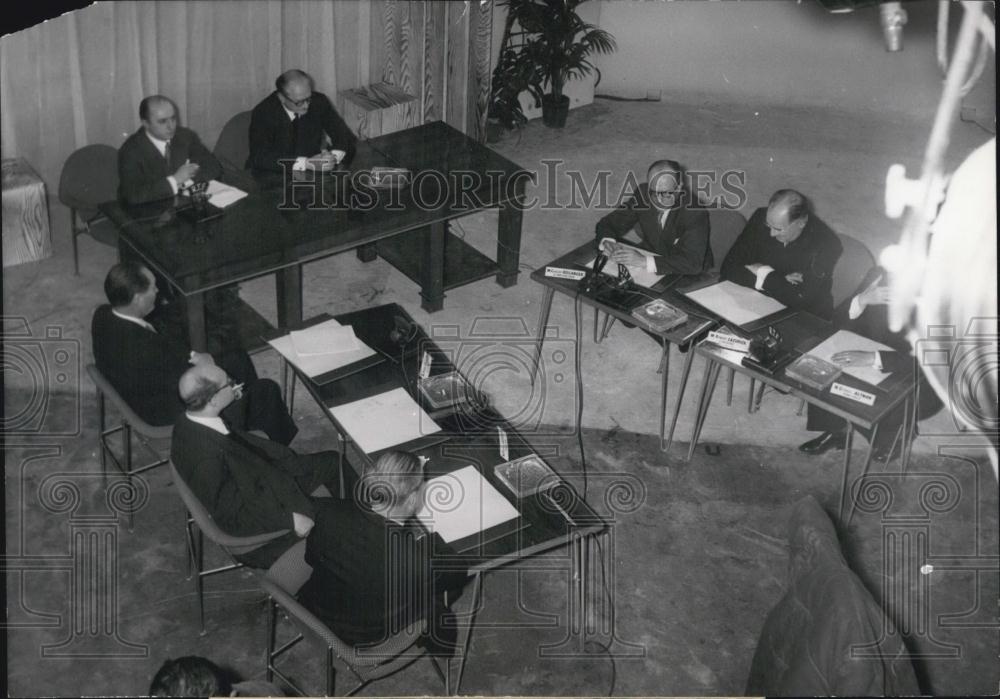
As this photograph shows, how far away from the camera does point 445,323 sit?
705 cm

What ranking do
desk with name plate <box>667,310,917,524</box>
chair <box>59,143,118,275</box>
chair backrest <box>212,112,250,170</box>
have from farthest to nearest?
chair backrest <box>212,112,250,170</box> → chair <box>59,143,118,275</box> → desk with name plate <box>667,310,917,524</box>

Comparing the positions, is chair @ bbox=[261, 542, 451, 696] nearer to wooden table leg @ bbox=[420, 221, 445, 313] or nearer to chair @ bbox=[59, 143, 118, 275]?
wooden table leg @ bbox=[420, 221, 445, 313]

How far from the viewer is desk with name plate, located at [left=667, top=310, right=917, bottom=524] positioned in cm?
509

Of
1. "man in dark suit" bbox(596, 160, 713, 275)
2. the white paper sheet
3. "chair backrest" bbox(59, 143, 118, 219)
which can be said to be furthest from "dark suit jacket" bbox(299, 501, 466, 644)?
"chair backrest" bbox(59, 143, 118, 219)

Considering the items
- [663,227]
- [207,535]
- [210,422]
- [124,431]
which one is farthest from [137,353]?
[663,227]

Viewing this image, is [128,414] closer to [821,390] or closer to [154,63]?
[821,390]

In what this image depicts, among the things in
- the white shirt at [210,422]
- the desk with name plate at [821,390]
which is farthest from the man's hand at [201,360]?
the desk with name plate at [821,390]

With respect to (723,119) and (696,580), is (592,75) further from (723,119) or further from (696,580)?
(696,580)

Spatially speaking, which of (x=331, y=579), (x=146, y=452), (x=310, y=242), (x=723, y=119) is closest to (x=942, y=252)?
(x=331, y=579)

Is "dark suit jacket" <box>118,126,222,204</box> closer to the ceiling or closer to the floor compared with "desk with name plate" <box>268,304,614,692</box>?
closer to the ceiling

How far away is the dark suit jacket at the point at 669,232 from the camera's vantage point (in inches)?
240

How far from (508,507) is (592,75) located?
6392 mm

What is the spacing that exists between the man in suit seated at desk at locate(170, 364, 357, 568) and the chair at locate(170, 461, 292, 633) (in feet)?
0.12

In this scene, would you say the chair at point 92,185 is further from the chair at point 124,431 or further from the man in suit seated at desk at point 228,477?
the man in suit seated at desk at point 228,477
